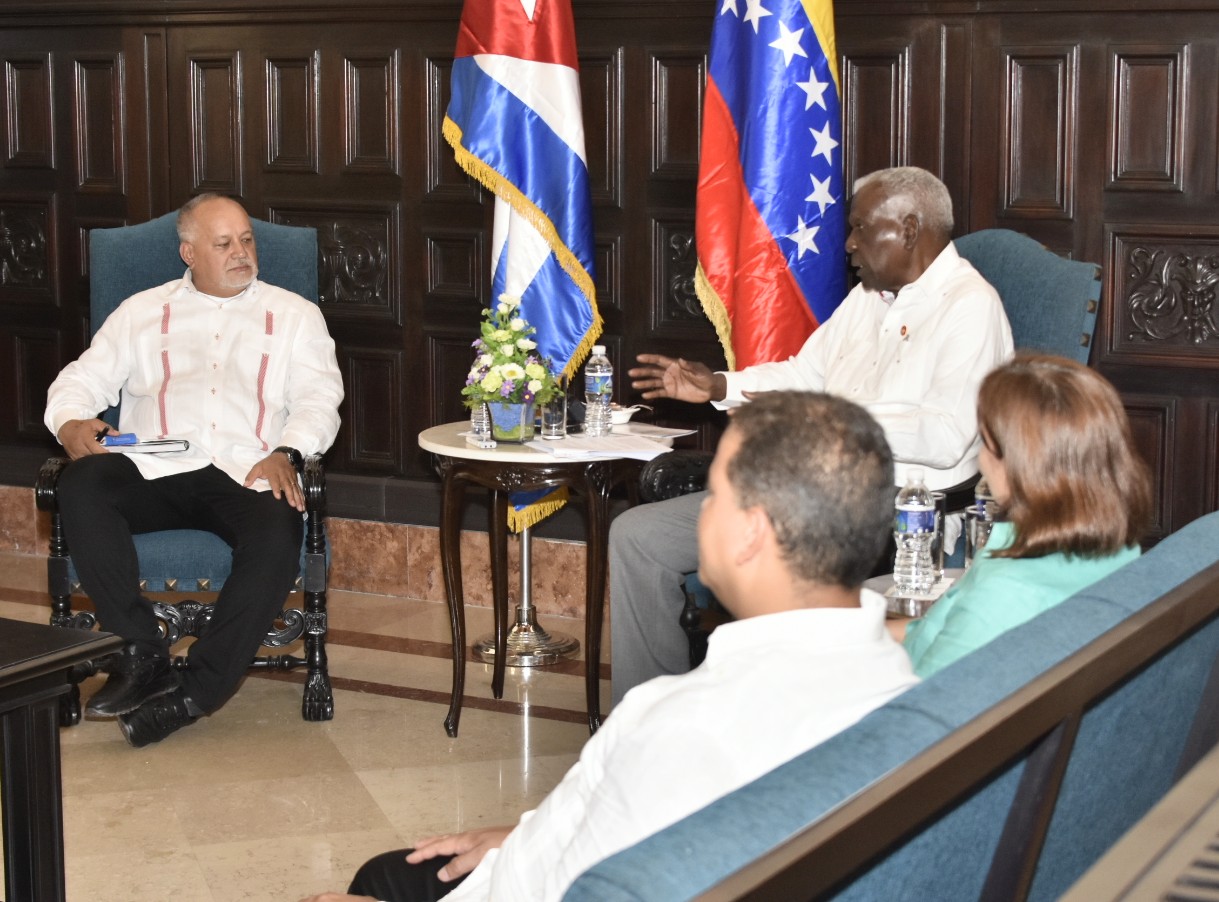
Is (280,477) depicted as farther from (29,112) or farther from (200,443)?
(29,112)

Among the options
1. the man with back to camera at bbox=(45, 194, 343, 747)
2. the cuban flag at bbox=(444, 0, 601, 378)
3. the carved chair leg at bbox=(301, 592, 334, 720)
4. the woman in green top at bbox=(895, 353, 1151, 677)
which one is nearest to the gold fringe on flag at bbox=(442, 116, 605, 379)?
the cuban flag at bbox=(444, 0, 601, 378)

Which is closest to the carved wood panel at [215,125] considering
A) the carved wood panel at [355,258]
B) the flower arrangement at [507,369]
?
the carved wood panel at [355,258]

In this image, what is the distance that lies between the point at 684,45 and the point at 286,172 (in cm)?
147

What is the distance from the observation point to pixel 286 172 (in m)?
5.14

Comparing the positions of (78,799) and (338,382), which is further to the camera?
(338,382)

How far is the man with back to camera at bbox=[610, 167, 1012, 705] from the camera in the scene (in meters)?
3.33

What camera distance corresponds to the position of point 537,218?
4.30m

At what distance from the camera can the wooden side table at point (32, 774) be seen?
2506 mm

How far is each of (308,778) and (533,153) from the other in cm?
184

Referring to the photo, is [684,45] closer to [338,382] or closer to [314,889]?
[338,382]

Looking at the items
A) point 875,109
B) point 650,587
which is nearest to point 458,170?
point 875,109

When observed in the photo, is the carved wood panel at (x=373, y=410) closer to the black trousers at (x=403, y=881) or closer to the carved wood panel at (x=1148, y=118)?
the carved wood panel at (x=1148, y=118)

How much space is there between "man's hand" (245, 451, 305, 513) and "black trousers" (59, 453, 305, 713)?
0.03m

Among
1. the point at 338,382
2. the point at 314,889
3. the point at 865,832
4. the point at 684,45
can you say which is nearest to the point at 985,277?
the point at 684,45
